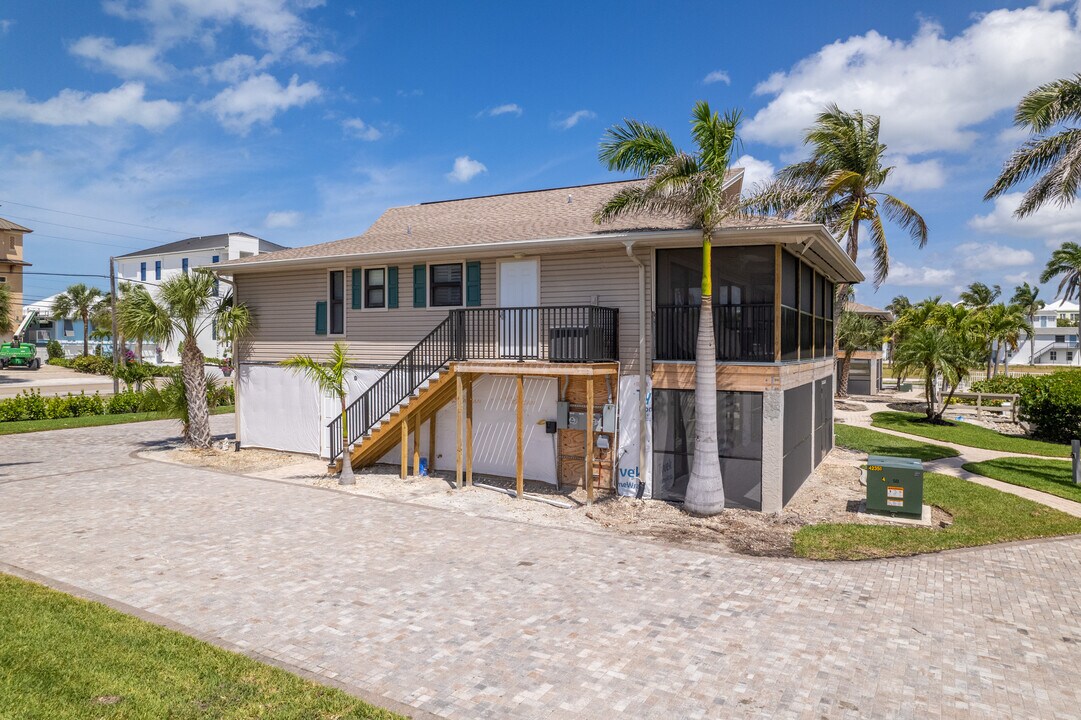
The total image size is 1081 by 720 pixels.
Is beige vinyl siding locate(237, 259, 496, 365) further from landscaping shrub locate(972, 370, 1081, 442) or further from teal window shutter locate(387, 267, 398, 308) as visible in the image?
landscaping shrub locate(972, 370, 1081, 442)

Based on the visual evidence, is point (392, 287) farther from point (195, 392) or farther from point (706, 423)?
point (706, 423)

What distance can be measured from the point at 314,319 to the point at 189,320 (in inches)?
129

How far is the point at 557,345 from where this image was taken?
1352cm

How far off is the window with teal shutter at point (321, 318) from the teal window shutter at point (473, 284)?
182 inches

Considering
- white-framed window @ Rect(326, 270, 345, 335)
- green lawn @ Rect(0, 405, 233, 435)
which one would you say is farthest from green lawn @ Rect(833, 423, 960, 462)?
green lawn @ Rect(0, 405, 233, 435)

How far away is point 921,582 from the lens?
27.8ft

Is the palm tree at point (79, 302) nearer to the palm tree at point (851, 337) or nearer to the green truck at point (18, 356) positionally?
the green truck at point (18, 356)

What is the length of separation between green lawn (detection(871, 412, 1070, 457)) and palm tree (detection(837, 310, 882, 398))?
7.77 meters

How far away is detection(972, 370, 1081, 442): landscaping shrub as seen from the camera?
21523 mm

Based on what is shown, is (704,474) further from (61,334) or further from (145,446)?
(61,334)

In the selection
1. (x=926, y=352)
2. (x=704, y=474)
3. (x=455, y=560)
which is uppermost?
(x=926, y=352)

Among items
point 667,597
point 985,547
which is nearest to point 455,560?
point 667,597

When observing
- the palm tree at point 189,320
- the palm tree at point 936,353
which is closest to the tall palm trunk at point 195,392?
the palm tree at point 189,320

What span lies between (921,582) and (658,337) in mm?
6252
